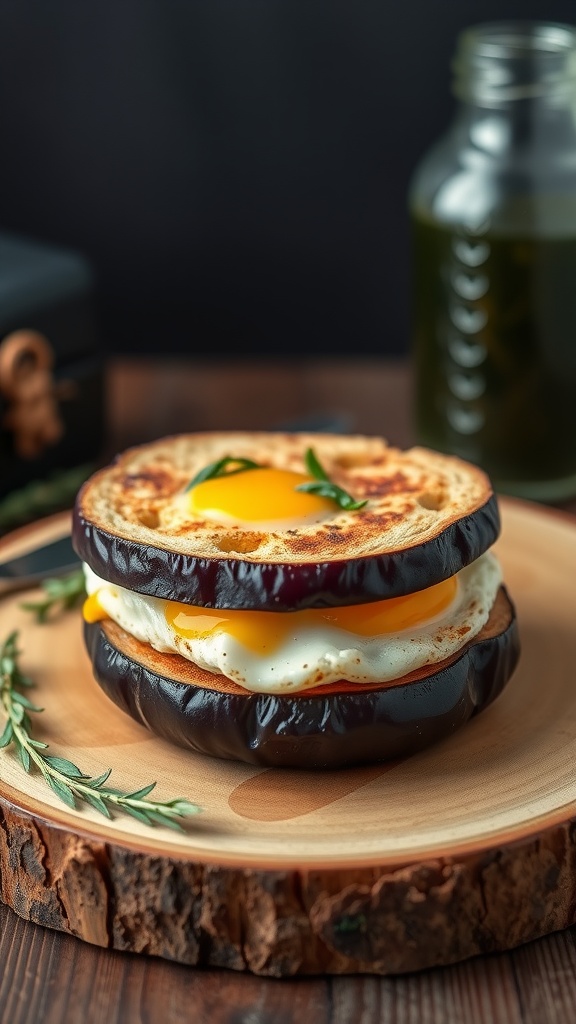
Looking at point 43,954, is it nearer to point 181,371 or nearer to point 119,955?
point 119,955

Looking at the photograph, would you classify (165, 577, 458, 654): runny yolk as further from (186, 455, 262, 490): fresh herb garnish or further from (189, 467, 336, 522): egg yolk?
(186, 455, 262, 490): fresh herb garnish

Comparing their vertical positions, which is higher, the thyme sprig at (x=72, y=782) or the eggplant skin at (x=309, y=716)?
the eggplant skin at (x=309, y=716)

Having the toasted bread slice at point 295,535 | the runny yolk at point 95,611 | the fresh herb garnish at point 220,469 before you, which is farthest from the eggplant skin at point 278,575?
the fresh herb garnish at point 220,469

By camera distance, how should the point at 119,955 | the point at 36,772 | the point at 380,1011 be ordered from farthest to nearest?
1. the point at 36,772
2. the point at 119,955
3. the point at 380,1011

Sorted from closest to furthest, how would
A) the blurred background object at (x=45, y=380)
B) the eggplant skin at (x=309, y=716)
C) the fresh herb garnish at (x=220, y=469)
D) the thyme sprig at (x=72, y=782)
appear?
the thyme sprig at (x=72, y=782) < the eggplant skin at (x=309, y=716) < the fresh herb garnish at (x=220, y=469) < the blurred background object at (x=45, y=380)

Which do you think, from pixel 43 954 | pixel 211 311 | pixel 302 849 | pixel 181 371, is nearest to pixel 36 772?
pixel 43 954

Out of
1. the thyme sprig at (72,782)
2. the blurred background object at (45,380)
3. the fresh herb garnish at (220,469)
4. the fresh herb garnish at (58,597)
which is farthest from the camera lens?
the blurred background object at (45,380)

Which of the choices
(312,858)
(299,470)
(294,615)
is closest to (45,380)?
(299,470)

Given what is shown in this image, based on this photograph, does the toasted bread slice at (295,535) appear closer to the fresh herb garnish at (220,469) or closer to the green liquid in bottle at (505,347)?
the fresh herb garnish at (220,469)
